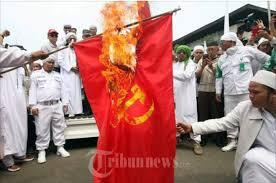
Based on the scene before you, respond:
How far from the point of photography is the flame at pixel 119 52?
3.44m

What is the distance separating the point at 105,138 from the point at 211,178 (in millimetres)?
1991

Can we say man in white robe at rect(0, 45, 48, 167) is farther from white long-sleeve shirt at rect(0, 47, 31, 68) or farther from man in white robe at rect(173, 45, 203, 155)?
man in white robe at rect(173, 45, 203, 155)

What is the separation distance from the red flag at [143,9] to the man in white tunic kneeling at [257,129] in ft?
4.61

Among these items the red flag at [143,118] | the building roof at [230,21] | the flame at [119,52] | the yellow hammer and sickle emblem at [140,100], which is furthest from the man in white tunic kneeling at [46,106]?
the building roof at [230,21]

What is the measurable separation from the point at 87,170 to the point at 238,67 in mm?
3279

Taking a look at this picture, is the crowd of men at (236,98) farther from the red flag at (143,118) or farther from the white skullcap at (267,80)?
the red flag at (143,118)

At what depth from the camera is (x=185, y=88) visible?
6258mm

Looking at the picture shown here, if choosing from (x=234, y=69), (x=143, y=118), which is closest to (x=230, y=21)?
(x=234, y=69)

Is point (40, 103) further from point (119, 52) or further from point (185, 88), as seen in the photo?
point (119, 52)

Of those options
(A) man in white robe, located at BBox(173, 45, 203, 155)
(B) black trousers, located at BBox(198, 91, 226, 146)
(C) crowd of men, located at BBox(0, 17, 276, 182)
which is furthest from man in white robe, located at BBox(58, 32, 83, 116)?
(B) black trousers, located at BBox(198, 91, 226, 146)

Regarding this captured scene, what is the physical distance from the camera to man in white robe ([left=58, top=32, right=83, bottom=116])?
6550mm

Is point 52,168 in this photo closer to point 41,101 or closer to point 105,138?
point 41,101

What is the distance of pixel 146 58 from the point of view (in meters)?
3.52

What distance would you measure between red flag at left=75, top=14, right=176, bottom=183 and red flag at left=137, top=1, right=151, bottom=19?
13 cm
